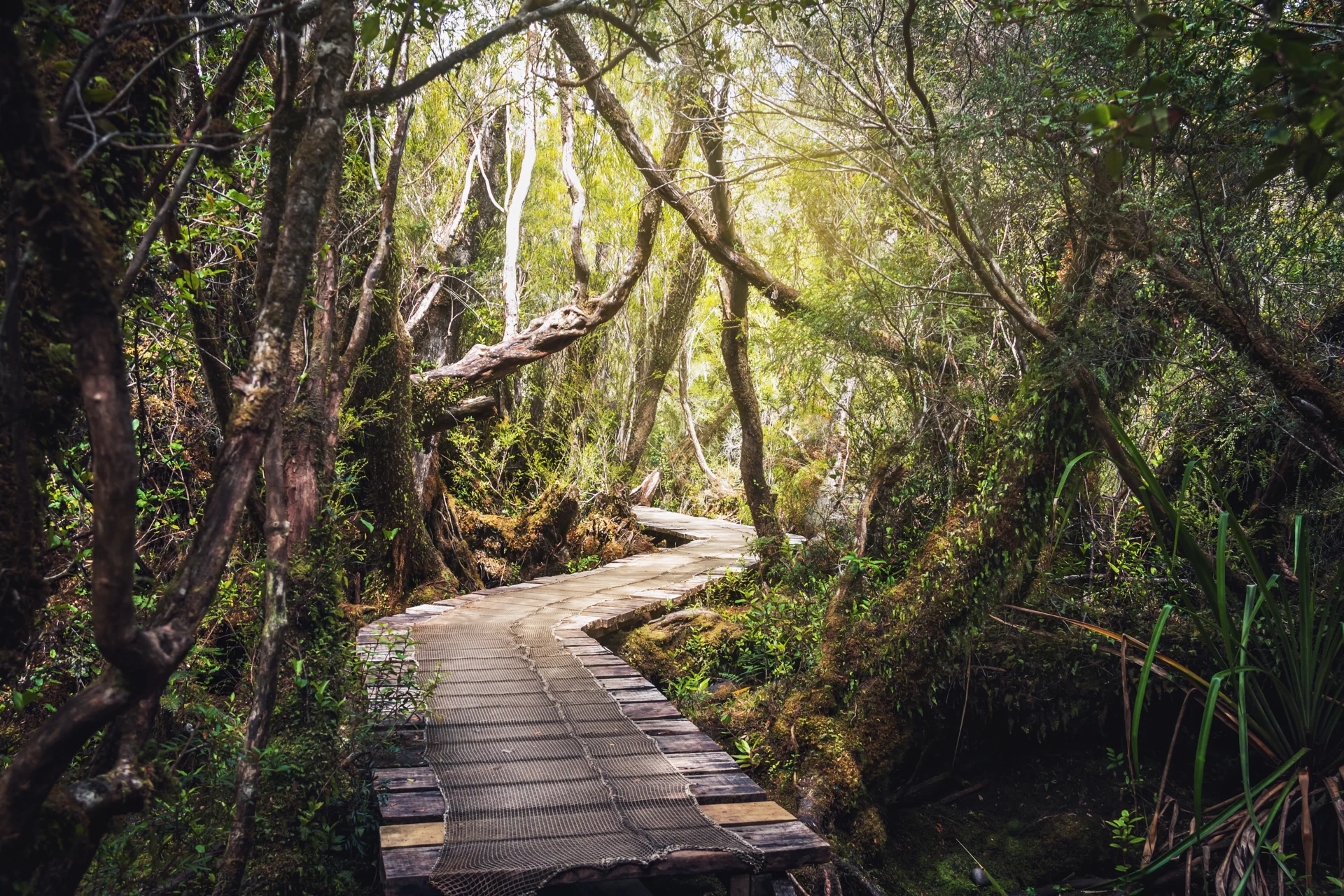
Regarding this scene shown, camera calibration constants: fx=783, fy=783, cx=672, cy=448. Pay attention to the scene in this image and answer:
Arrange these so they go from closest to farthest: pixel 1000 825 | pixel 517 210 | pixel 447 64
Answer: pixel 447 64 < pixel 1000 825 < pixel 517 210

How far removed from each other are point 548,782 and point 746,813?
0.87 m

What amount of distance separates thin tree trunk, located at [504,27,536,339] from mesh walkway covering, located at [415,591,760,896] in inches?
144

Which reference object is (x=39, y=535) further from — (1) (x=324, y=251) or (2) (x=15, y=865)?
(1) (x=324, y=251)

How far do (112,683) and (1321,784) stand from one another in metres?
4.32

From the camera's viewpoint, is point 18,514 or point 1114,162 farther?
point 18,514

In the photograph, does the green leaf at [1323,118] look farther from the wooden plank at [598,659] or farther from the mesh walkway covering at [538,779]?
the wooden plank at [598,659]

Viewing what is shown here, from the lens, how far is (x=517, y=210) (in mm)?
8539

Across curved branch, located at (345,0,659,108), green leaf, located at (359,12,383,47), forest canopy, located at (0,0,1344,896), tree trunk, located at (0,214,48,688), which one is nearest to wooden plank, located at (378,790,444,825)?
forest canopy, located at (0,0,1344,896)

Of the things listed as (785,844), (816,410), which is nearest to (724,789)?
(785,844)

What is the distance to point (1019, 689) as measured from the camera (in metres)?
5.04

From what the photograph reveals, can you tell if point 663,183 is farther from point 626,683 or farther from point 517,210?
point 626,683

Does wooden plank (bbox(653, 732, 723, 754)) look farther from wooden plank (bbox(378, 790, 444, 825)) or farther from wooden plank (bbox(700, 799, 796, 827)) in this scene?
wooden plank (bbox(378, 790, 444, 825))

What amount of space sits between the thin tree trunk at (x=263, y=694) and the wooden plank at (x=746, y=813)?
5.60 feet

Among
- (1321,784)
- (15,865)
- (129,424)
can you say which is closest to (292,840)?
(15,865)
